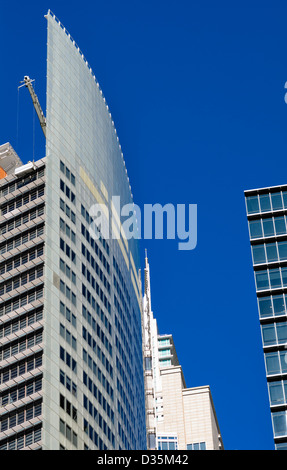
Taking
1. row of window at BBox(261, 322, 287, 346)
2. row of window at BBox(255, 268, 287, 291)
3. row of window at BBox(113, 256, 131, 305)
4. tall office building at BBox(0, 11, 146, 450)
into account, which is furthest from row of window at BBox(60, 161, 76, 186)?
row of window at BBox(261, 322, 287, 346)

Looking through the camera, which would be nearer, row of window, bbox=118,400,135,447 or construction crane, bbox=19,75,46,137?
row of window, bbox=118,400,135,447

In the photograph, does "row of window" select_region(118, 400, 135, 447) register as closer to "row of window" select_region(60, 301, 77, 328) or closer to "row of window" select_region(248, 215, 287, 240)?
"row of window" select_region(60, 301, 77, 328)

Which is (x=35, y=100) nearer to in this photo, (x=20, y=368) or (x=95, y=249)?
(x=95, y=249)

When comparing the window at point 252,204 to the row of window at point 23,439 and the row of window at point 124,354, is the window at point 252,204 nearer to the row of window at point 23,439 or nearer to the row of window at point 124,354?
the row of window at point 124,354

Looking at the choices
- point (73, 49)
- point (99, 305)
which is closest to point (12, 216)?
point (99, 305)

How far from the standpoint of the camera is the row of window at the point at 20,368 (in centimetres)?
11916

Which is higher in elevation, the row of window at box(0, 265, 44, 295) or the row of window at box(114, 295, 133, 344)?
the row of window at box(114, 295, 133, 344)

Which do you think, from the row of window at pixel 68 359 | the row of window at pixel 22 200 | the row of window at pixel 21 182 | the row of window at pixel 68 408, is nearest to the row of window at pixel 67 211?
the row of window at pixel 22 200

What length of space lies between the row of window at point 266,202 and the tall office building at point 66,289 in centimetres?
2313

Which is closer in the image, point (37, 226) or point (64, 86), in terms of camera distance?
point (37, 226)

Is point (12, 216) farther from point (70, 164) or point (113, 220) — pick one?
point (113, 220)

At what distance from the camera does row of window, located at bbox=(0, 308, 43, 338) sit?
123812 mm
